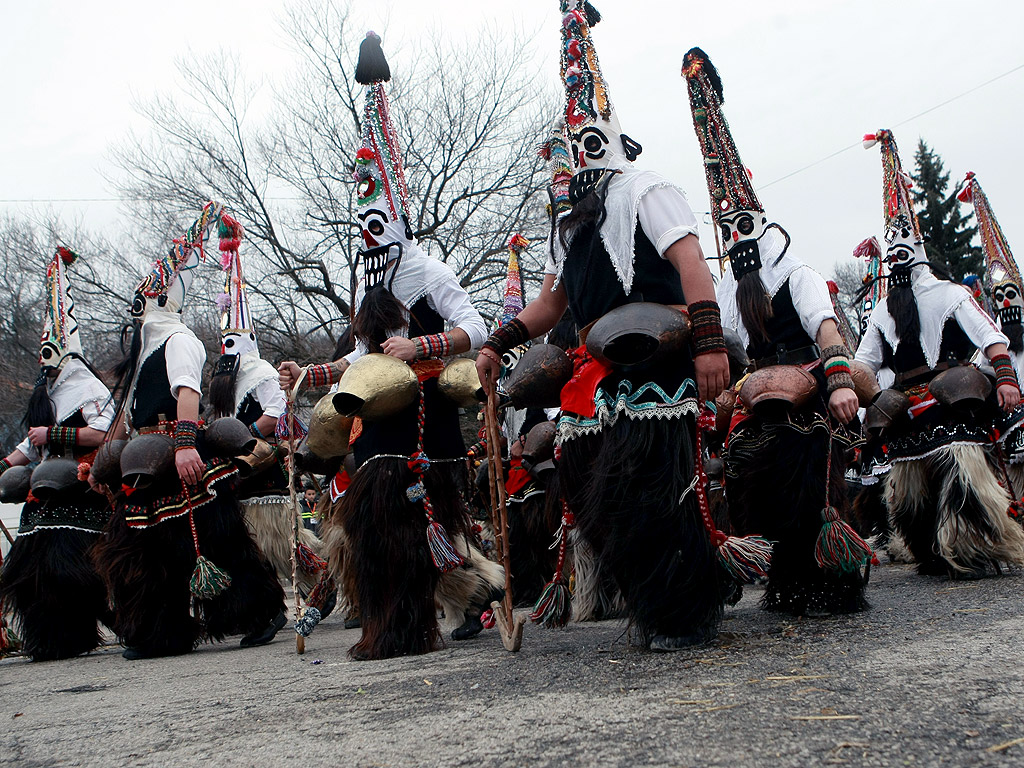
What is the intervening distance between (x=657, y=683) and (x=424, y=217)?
1937cm

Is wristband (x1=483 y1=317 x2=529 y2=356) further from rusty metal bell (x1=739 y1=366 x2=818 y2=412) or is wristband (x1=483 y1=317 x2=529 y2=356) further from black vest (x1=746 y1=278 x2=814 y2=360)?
black vest (x1=746 y1=278 x2=814 y2=360)

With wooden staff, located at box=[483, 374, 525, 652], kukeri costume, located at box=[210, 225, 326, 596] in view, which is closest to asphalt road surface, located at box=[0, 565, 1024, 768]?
wooden staff, located at box=[483, 374, 525, 652]

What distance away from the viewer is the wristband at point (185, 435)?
505 centimetres

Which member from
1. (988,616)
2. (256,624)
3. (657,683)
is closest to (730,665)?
(657,683)

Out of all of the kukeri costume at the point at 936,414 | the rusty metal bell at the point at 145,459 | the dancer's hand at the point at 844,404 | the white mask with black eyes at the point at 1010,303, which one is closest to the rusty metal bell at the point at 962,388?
the kukeri costume at the point at 936,414

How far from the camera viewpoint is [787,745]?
77.2 inches

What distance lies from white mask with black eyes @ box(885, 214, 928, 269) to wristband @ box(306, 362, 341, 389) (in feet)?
11.5

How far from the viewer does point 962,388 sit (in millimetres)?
5262

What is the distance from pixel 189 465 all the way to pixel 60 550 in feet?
5.07

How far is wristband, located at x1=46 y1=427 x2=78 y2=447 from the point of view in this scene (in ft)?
20.1

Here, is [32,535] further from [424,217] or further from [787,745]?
[424,217]

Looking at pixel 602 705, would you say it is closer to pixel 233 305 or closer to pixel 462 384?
pixel 462 384

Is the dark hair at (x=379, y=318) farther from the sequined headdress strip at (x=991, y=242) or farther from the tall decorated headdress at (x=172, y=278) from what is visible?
the sequined headdress strip at (x=991, y=242)

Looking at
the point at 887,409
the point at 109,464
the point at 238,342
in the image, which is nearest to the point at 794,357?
the point at 887,409
